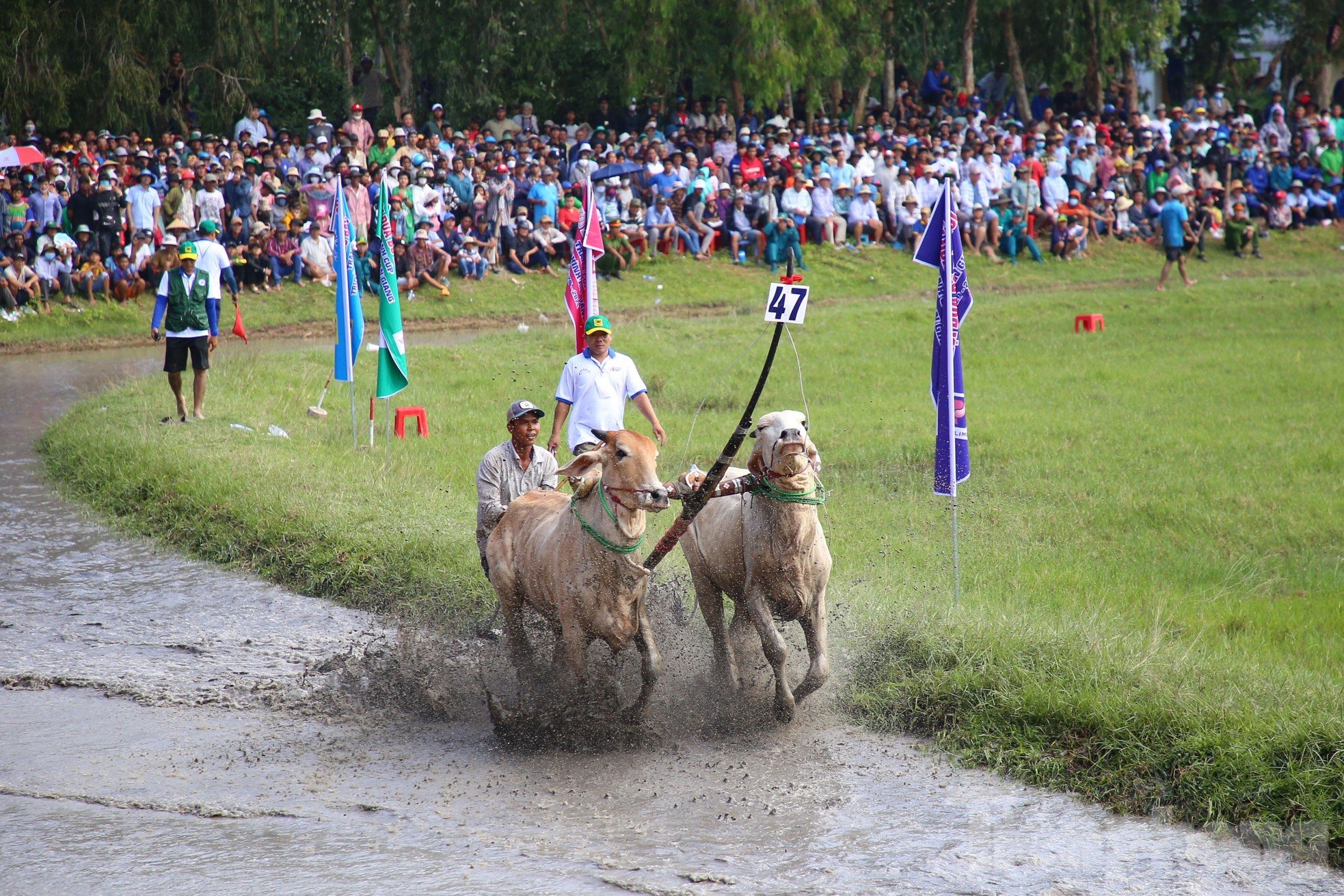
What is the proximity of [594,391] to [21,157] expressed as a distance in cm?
1727

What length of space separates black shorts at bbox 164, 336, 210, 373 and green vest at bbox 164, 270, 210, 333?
112 millimetres

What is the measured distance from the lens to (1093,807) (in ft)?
23.2

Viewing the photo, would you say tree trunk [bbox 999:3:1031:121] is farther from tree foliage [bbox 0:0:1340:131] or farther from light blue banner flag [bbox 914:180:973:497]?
light blue banner flag [bbox 914:180:973:497]

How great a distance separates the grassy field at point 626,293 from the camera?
76.0 feet

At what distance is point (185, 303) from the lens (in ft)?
51.2

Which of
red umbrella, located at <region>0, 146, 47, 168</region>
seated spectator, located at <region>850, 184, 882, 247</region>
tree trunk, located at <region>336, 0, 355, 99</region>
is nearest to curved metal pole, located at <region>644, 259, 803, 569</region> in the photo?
red umbrella, located at <region>0, 146, 47, 168</region>

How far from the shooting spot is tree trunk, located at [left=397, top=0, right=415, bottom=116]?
3256cm

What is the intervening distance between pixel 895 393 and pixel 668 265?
440 inches

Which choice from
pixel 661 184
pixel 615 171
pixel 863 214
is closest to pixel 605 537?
pixel 615 171

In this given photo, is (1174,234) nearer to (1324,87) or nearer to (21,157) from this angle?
(1324,87)

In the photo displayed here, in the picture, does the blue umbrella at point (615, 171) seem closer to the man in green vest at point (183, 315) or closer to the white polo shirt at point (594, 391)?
the man in green vest at point (183, 315)

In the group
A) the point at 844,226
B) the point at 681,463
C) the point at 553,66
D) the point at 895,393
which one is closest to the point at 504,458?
the point at 681,463

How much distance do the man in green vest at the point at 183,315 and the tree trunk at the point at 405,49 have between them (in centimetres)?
1793

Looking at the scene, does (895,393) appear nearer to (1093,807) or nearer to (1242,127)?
(1093,807)
